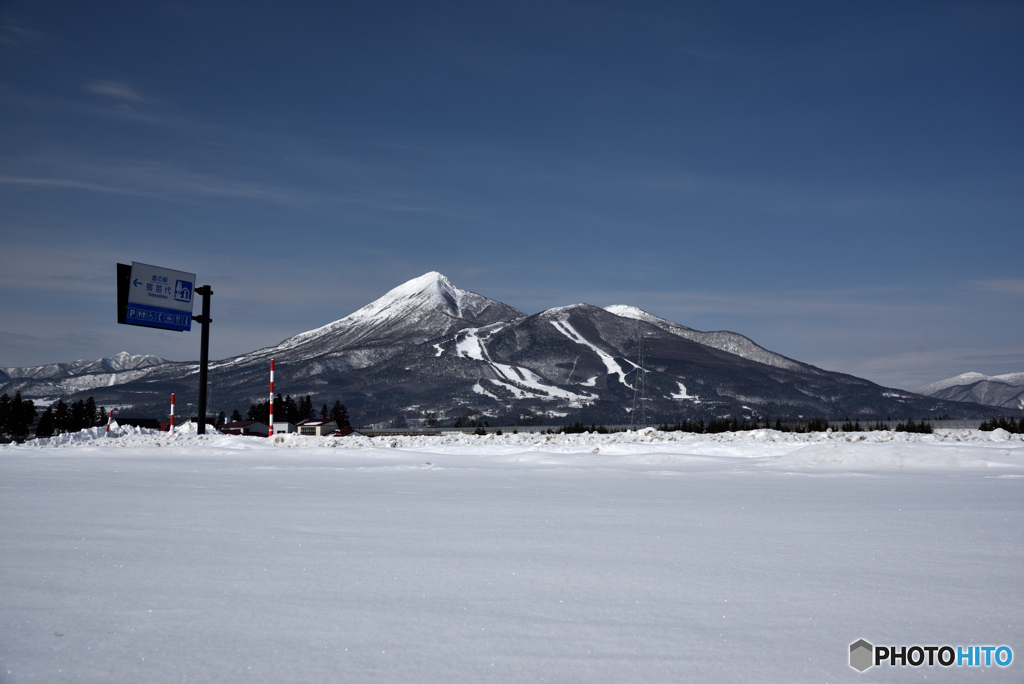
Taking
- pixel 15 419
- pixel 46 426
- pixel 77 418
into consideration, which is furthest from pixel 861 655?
pixel 46 426

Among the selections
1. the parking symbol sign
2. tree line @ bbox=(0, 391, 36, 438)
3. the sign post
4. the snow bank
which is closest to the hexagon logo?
the snow bank

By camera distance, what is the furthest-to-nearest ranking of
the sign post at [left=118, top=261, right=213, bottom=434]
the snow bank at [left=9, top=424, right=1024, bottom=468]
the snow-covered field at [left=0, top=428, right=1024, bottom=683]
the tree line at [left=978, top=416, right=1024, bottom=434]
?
1. the sign post at [left=118, top=261, right=213, bottom=434]
2. the tree line at [left=978, top=416, right=1024, bottom=434]
3. the snow bank at [left=9, top=424, right=1024, bottom=468]
4. the snow-covered field at [left=0, top=428, right=1024, bottom=683]

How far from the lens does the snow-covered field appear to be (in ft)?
7.10

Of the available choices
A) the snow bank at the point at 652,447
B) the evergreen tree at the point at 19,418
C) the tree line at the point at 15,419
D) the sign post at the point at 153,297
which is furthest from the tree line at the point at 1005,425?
the evergreen tree at the point at 19,418

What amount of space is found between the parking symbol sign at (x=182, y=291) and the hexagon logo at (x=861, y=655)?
110 ft

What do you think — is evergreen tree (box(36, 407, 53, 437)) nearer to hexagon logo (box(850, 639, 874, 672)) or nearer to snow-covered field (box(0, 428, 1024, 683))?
snow-covered field (box(0, 428, 1024, 683))

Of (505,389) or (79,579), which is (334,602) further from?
(505,389)

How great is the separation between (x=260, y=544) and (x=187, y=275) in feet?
103

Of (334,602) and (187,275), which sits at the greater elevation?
(187,275)

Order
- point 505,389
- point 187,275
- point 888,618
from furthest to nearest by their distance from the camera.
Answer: point 505,389, point 187,275, point 888,618

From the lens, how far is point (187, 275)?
105ft

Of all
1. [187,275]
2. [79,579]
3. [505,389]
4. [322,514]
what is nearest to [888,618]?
[79,579]

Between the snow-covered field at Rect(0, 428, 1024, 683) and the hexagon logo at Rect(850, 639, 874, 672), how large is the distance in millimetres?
40

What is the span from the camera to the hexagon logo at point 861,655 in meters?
2.19
